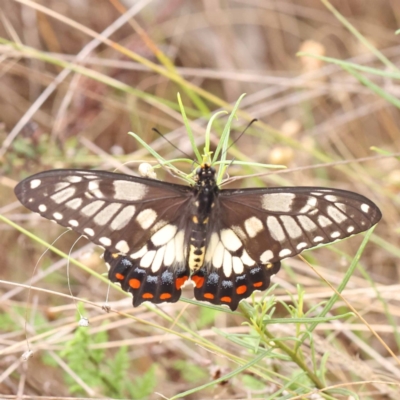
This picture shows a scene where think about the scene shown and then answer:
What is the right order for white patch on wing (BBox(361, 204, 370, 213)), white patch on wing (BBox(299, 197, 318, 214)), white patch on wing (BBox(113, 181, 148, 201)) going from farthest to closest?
white patch on wing (BBox(113, 181, 148, 201))
white patch on wing (BBox(299, 197, 318, 214))
white patch on wing (BBox(361, 204, 370, 213))

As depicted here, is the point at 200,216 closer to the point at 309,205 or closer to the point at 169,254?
the point at 169,254

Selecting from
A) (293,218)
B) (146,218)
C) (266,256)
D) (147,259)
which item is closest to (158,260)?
(147,259)

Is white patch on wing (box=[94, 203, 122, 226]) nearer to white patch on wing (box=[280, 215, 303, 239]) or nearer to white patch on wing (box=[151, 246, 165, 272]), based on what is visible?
white patch on wing (box=[151, 246, 165, 272])

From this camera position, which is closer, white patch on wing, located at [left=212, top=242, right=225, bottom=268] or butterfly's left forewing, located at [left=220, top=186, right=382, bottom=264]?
butterfly's left forewing, located at [left=220, top=186, right=382, bottom=264]

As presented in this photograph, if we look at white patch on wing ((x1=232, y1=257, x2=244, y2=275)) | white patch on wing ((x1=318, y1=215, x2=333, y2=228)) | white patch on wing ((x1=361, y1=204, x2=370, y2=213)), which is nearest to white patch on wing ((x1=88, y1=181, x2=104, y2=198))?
white patch on wing ((x1=232, y1=257, x2=244, y2=275))

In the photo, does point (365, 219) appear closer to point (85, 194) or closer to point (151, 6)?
point (85, 194)

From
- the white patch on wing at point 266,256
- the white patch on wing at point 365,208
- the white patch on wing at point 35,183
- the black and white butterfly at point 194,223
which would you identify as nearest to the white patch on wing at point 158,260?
the black and white butterfly at point 194,223

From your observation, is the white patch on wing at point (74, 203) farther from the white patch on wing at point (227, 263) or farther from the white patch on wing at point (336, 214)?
the white patch on wing at point (336, 214)
